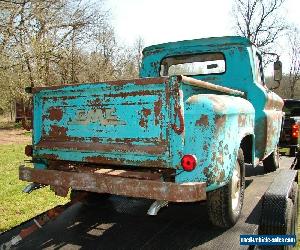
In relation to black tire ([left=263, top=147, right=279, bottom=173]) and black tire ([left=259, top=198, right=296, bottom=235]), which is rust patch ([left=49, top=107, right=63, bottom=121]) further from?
black tire ([left=263, top=147, right=279, bottom=173])

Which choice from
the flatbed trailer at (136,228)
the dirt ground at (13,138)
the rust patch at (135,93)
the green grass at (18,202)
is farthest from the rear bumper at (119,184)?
the dirt ground at (13,138)

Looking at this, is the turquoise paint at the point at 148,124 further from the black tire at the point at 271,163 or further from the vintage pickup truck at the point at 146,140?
the black tire at the point at 271,163

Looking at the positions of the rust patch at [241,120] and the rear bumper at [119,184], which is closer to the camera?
the rear bumper at [119,184]

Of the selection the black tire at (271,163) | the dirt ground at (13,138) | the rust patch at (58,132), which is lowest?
the dirt ground at (13,138)

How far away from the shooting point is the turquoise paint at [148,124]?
2.77 m

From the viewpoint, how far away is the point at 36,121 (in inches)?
137

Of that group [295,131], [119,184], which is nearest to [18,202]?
[119,184]

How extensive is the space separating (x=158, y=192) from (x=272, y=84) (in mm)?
3803

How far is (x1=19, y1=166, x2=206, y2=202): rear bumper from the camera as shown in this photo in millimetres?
2631

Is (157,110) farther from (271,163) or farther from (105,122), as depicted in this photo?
(271,163)

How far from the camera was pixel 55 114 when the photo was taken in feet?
11.0

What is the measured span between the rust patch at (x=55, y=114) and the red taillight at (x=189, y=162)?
1.33 m

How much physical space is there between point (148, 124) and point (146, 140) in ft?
0.45

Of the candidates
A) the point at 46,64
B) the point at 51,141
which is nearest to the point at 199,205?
the point at 51,141
